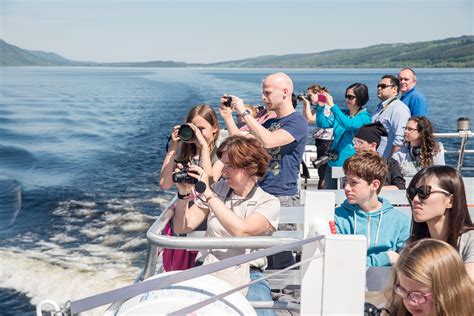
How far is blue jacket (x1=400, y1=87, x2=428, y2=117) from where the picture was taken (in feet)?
17.6

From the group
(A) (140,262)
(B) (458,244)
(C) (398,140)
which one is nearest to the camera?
(B) (458,244)

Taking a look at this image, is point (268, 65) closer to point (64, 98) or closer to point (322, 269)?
point (64, 98)

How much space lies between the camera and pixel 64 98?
111ft

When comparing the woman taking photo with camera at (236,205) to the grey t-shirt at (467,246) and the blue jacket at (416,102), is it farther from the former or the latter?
the blue jacket at (416,102)

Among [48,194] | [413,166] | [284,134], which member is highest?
[284,134]

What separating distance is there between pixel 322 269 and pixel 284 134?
5.72 feet

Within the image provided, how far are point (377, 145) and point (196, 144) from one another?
1447mm

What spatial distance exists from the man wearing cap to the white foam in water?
12.5ft

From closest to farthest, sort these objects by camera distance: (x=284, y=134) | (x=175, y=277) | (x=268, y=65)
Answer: (x=175, y=277) → (x=284, y=134) → (x=268, y=65)

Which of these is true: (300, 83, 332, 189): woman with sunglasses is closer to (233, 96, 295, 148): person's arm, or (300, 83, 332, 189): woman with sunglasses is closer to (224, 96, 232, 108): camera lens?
(224, 96, 232, 108): camera lens

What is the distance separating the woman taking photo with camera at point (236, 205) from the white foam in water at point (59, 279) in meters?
4.41

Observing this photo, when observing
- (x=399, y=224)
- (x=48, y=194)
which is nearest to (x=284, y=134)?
(x=399, y=224)

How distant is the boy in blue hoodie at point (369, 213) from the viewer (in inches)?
106

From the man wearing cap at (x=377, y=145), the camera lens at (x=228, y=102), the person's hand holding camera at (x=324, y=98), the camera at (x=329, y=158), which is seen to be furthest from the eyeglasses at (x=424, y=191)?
the person's hand holding camera at (x=324, y=98)
